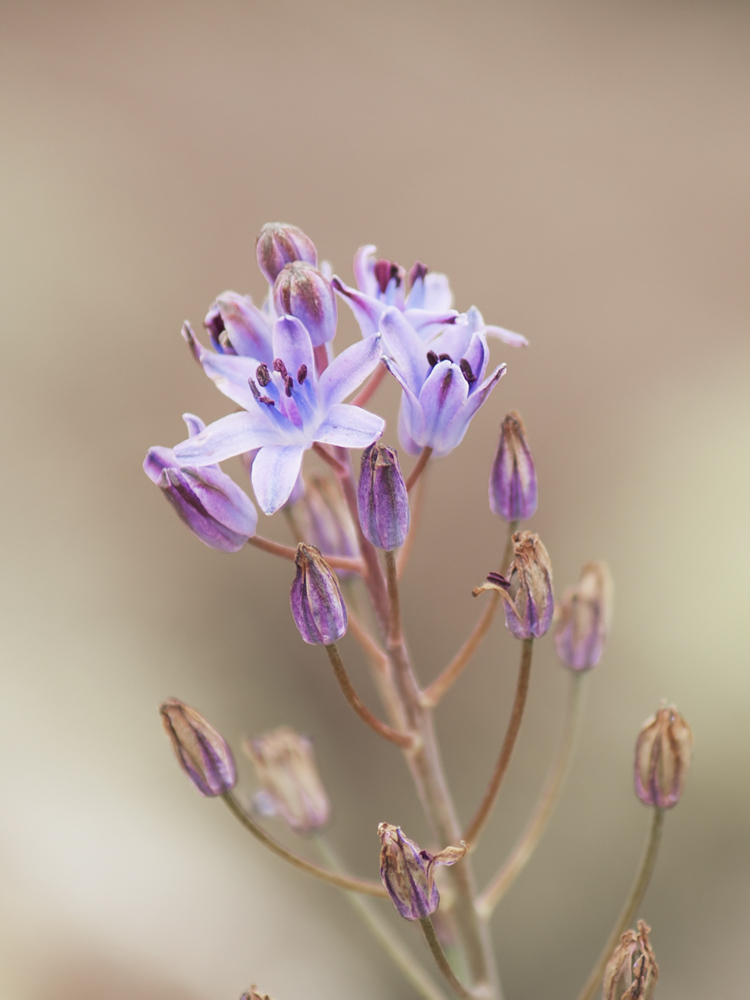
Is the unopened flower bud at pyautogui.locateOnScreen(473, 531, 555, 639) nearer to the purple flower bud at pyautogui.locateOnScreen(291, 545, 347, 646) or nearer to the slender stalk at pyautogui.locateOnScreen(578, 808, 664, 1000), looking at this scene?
the purple flower bud at pyautogui.locateOnScreen(291, 545, 347, 646)

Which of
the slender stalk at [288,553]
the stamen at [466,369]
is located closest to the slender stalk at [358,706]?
the slender stalk at [288,553]

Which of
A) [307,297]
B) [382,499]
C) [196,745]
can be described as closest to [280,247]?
[307,297]

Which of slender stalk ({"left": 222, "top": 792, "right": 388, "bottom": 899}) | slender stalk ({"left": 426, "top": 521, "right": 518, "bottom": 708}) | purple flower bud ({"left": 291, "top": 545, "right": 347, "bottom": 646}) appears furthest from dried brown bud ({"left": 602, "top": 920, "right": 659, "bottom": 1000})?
purple flower bud ({"left": 291, "top": 545, "right": 347, "bottom": 646})

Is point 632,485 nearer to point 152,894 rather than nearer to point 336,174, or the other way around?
point 152,894

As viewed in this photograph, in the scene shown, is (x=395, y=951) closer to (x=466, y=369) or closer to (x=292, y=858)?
(x=292, y=858)

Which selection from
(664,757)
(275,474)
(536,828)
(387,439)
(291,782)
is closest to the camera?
(275,474)

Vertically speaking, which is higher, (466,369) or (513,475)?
(466,369)
